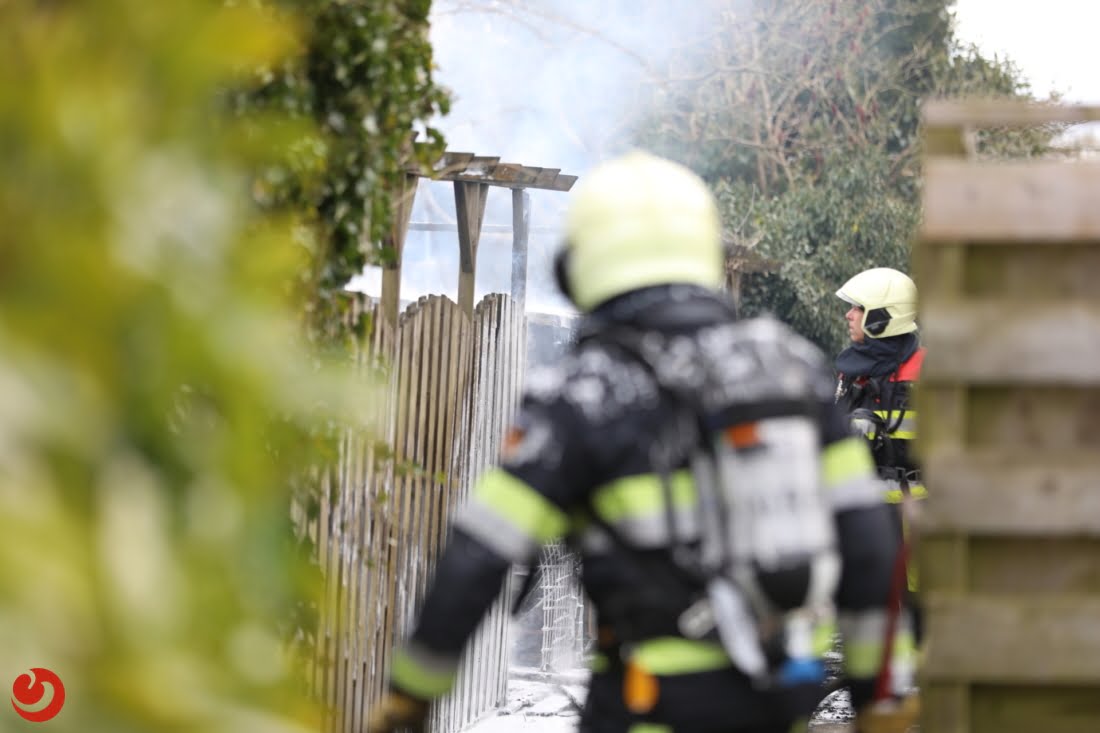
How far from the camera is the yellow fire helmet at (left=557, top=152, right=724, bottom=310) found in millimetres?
2514

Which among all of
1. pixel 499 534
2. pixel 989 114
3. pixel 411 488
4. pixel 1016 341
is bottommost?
pixel 499 534

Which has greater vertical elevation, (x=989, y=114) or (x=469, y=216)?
(x=469, y=216)

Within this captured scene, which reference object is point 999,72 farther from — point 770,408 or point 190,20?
point 190,20

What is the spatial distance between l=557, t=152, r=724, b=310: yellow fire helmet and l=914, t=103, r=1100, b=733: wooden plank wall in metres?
0.38

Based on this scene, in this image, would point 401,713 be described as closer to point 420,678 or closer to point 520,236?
point 420,678

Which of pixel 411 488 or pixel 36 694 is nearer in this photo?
pixel 36 694

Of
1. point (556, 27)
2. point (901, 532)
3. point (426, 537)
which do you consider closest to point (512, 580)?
point (426, 537)

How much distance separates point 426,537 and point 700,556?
397 centimetres

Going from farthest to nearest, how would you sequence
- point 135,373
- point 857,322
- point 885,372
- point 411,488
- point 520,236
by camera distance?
point 520,236
point 857,322
point 885,372
point 411,488
point 135,373

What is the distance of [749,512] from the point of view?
236cm

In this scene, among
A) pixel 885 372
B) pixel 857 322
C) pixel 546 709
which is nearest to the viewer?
pixel 885 372

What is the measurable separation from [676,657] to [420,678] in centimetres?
40

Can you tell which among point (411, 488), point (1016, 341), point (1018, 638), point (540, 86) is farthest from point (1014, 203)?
point (540, 86)

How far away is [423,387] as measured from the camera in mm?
6082
